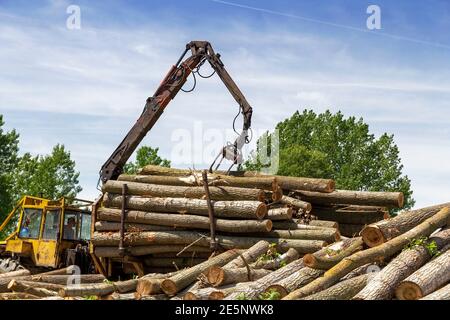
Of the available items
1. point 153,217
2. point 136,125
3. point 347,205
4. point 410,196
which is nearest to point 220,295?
point 153,217

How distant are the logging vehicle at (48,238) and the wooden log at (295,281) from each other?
9.19 meters

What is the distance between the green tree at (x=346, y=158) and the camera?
40.1 metres

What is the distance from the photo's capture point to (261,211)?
14.5m

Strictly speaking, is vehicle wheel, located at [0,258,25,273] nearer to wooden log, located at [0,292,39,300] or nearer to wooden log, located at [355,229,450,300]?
wooden log, located at [0,292,39,300]

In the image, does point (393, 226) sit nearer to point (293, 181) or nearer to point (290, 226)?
point (290, 226)

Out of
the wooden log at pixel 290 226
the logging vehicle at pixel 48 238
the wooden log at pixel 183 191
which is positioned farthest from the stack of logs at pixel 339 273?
the logging vehicle at pixel 48 238

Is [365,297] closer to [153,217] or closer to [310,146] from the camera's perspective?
[153,217]

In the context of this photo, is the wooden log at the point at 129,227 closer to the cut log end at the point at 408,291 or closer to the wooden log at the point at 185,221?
the wooden log at the point at 185,221

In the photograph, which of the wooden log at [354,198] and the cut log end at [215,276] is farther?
the wooden log at [354,198]

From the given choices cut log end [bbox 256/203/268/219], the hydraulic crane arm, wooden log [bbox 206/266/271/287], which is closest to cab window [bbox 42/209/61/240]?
the hydraulic crane arm

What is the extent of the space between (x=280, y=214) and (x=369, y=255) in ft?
13.4

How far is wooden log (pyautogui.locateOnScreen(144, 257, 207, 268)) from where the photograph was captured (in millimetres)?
15352

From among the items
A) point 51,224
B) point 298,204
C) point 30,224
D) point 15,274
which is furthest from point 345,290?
point 30,224
